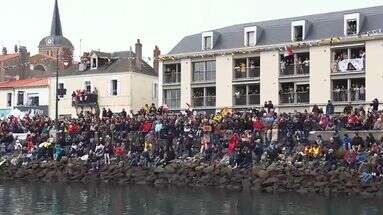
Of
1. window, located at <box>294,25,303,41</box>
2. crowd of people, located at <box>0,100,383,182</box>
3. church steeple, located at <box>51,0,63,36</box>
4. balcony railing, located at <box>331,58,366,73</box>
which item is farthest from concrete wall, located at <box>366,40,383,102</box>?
church steeple, located at <box>51,0,63,36</box>

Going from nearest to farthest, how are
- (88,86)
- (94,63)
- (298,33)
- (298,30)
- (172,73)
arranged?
1. (298,33)
2. (298,30)
3. (172,73)
4. (88,86)
5. (94,63)

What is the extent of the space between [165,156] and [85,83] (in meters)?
30.0

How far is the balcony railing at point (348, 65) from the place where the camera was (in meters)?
51.4

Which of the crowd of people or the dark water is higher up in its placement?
the crowd of people

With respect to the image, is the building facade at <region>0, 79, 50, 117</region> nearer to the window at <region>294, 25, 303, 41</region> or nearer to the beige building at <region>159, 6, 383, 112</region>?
the beige building at <region>159, 6, 383, 112</region>

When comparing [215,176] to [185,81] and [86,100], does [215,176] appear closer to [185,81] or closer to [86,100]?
[185,81]

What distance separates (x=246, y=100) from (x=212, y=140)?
16888 mm

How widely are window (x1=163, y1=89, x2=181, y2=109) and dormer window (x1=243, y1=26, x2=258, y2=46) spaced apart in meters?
8.01

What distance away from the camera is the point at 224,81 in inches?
2317

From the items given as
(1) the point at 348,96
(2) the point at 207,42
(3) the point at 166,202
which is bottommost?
(3) the point at 166,202

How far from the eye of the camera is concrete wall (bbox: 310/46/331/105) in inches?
2082

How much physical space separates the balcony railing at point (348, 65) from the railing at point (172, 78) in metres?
15.4

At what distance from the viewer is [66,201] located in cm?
3384

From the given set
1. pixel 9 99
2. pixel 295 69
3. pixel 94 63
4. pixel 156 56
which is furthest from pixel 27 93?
pixel 295 69
